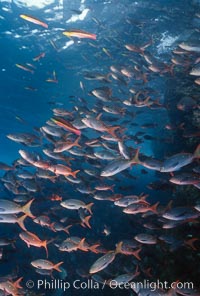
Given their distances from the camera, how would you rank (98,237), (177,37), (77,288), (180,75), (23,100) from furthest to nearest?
(23,100), (177,37), (98,237), (180,75), (77,288)

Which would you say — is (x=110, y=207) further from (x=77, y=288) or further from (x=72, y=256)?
(x=77, y=288)

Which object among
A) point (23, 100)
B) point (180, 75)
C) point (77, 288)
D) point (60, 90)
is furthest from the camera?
point (23, 100)

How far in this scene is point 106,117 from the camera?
10031mm

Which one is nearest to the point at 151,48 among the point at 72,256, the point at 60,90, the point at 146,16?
the point at 146,16

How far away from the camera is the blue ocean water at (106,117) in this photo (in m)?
8.86

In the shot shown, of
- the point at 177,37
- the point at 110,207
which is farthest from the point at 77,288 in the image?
the point at 177,37

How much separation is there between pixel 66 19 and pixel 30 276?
14410 millimetres

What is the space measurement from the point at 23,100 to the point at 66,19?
1325cm

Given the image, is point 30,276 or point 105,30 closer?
point 30,276

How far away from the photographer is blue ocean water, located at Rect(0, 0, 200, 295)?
29.1ft

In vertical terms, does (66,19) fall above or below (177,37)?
above

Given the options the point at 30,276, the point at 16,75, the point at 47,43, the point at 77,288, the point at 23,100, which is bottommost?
the point at 30,276

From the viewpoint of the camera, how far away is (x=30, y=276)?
1454cm

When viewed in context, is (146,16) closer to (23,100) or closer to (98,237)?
(98,237)
